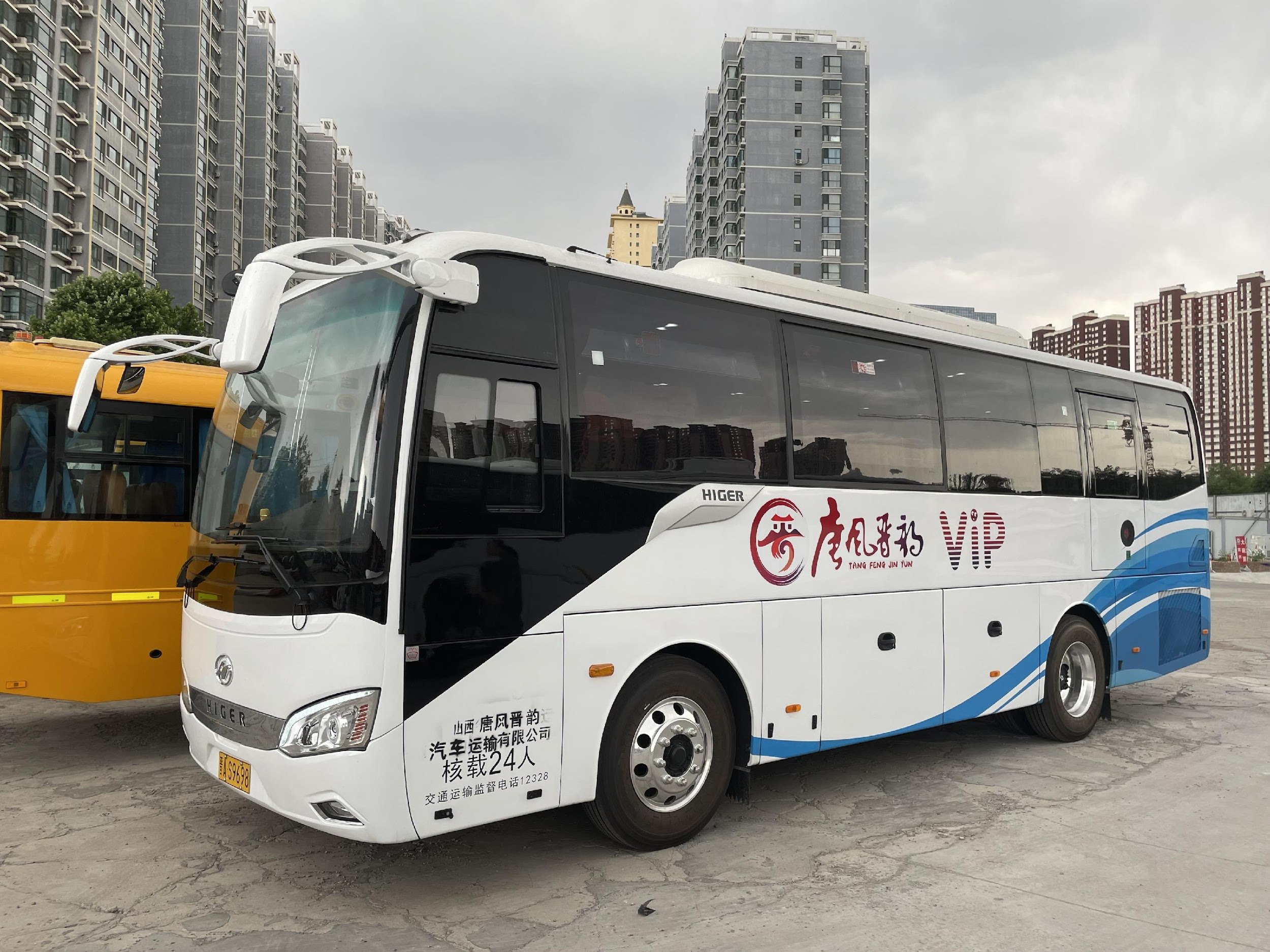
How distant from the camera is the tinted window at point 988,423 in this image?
7.23 meters

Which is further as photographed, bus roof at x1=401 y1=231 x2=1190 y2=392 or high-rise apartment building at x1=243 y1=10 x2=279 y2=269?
high-rise apartment building at x1=243 y1=10 x2=279 y2=269

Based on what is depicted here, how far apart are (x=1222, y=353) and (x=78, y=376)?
123659mm

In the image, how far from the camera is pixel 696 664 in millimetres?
5473

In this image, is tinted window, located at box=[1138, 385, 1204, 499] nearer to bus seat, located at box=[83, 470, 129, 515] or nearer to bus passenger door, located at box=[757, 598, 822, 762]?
bus passenger door, located at box=[757, 598, 822, 762]

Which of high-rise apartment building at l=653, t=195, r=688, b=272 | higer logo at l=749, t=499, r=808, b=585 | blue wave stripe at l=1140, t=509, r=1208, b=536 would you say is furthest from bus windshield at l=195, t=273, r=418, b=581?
high-rise apartment building at l=653, t=195, r=688, b=272

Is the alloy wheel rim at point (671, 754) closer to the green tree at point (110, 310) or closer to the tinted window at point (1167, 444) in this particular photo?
the tinted window at point (1167, 444)

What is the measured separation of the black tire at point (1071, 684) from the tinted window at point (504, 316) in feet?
17.8

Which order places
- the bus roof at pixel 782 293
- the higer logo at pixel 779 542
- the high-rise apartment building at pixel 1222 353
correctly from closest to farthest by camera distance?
the bus roof at pixel 782 293 < the higer logo at pixel 779 542 < the high-rise apartment building at pixel 1222 353

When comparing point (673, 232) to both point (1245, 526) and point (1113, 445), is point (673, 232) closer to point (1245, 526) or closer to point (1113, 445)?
point (1245, 526)

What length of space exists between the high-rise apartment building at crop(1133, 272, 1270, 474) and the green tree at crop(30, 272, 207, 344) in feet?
339

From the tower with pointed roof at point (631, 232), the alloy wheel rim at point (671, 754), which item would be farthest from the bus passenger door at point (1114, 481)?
the tower with pointed roof at point (631, 232)

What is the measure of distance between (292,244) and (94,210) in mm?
60185

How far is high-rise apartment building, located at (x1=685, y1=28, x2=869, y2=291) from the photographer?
8069 centimetres

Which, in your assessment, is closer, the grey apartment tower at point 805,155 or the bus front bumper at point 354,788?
the bus front bumper at point 354,788
